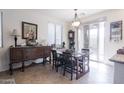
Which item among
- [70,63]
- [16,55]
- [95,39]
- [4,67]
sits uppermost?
[95,39]

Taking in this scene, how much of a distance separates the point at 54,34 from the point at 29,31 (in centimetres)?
183

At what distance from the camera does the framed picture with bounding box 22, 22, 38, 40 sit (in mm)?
4286

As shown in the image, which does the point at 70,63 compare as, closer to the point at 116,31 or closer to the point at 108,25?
the point at 116,31

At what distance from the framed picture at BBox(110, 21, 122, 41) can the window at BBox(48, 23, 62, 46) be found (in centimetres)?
292

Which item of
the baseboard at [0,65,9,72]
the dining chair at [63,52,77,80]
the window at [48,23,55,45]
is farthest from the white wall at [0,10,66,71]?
the dining chair at [63,52,77,80]

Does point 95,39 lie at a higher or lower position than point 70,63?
higher

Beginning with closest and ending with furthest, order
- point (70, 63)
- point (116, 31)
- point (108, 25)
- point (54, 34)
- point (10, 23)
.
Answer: point (70, 63) < point (10, 23) < point (116, 31) < point (108, 25) < point (54, 34)

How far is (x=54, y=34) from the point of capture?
6.05m

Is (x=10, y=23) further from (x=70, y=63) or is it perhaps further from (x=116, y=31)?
(x=116, y=31)

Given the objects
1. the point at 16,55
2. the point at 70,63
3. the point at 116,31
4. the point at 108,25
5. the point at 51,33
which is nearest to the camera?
the point at 70,63

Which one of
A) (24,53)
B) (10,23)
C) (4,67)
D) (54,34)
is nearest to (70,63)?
(24,53)

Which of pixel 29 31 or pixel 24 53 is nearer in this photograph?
pixel 24 53

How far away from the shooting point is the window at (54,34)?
226 inches

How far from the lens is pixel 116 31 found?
4.47m
